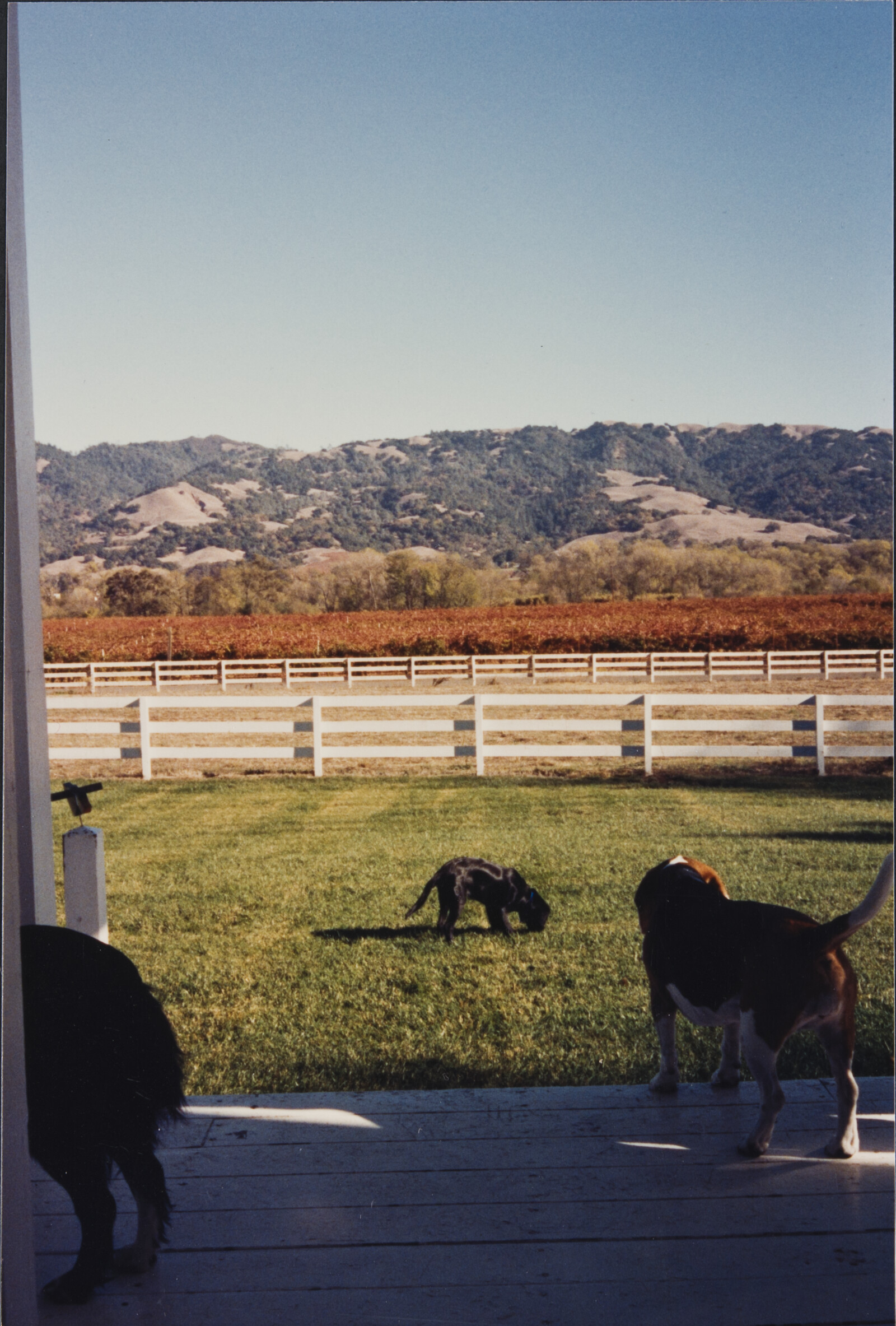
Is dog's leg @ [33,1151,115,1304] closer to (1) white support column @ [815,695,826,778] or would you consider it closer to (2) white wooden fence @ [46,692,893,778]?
(2) white wooden fence @ [46,692,893,778]

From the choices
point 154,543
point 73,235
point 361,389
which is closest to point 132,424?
point 154,543

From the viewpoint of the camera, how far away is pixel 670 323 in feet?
15.9

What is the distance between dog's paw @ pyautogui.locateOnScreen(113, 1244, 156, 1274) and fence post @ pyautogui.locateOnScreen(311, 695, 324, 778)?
17.9ft

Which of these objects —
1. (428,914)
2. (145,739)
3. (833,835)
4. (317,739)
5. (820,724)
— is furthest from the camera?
(317,739)

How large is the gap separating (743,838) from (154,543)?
406cm

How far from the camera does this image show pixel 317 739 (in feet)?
22.1

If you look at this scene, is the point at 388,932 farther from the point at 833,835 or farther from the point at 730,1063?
the point at 833,835

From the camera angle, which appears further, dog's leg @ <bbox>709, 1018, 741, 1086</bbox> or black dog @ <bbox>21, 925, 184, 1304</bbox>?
dog's leg @ <bbox>709, 1018, 741, 1086</bbox>

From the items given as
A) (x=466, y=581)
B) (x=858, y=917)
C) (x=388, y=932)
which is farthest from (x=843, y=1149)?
(x=466, y=581)

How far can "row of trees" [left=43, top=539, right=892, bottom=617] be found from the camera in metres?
6.28

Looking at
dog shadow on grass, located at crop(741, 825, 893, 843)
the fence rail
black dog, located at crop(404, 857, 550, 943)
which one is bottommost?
dog shadow on grass, located at crop(741, 825, 893, 843)

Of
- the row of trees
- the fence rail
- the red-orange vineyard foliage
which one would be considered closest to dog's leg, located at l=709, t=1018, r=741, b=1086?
the row of trees

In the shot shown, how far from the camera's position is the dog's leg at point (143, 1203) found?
115 centimetres

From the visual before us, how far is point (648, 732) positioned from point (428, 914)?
10.3 feet
